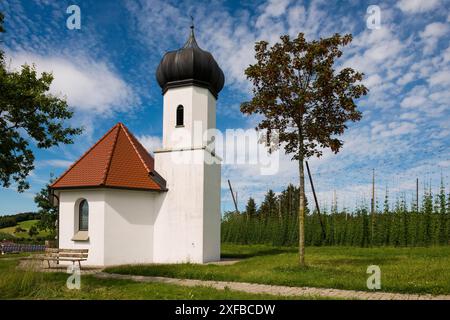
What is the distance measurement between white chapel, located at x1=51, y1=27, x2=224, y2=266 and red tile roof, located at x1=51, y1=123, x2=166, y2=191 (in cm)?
5

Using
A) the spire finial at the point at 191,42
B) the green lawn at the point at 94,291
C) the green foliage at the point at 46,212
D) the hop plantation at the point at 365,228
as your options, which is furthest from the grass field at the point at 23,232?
the green lawn at the point at 94,291

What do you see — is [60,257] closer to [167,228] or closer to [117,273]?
[117,273]

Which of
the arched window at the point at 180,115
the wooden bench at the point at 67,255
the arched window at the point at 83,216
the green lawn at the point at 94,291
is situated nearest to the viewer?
the green lawn at the point at 94,291

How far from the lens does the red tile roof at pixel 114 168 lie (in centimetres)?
1638

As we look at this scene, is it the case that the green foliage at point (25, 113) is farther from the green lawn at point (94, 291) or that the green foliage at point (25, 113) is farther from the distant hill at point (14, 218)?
the distant hill at point (14, 218)

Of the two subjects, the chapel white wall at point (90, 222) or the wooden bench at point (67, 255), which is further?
the chapel white wall at point (90, 222)

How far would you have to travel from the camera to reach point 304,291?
9562mm

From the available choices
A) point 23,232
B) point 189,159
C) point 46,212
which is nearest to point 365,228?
point 189,159

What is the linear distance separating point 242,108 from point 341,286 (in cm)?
680

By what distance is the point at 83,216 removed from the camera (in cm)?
1678

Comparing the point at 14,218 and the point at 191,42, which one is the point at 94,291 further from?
the point at 14,218

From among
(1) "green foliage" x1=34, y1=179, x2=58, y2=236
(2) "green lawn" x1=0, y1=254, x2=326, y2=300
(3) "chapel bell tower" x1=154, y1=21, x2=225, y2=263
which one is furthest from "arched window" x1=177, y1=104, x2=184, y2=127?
(1) "green foliage" x1=34, y1=179, x2=58, y2=236

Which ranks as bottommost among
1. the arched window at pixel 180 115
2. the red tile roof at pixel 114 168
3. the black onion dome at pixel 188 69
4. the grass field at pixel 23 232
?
the grass field at pixel 23 232
